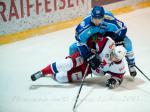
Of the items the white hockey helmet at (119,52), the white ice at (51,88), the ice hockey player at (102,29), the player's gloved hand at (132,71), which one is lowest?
the white ice at (51,88)

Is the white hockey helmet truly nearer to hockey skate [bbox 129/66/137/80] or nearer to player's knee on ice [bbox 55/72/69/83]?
hockey skate [bbox 129/66/137/80]

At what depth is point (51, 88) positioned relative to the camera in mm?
4215

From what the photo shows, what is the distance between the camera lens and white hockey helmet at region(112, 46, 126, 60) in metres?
4.00

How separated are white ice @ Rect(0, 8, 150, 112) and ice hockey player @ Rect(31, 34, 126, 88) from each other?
0.07m

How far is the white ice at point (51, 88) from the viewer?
382cm

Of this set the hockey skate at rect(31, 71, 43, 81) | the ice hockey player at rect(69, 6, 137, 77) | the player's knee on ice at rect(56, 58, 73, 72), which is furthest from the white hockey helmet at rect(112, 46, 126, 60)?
the hockey skate at rect(31, 71, 43, 81)

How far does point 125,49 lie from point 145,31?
208cm

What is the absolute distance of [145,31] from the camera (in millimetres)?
6113

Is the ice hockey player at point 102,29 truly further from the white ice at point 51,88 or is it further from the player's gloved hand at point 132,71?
the white ice at point 51,88

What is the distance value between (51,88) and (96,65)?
45 centimetres

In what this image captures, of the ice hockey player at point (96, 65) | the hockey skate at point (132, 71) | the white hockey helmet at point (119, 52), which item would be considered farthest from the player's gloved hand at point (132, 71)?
the white hockey helmet at point (119, 52)

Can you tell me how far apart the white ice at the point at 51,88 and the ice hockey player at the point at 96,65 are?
0.07 m

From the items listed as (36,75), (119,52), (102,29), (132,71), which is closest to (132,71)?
(132,71)

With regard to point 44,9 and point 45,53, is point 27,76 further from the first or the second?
point 44,9
